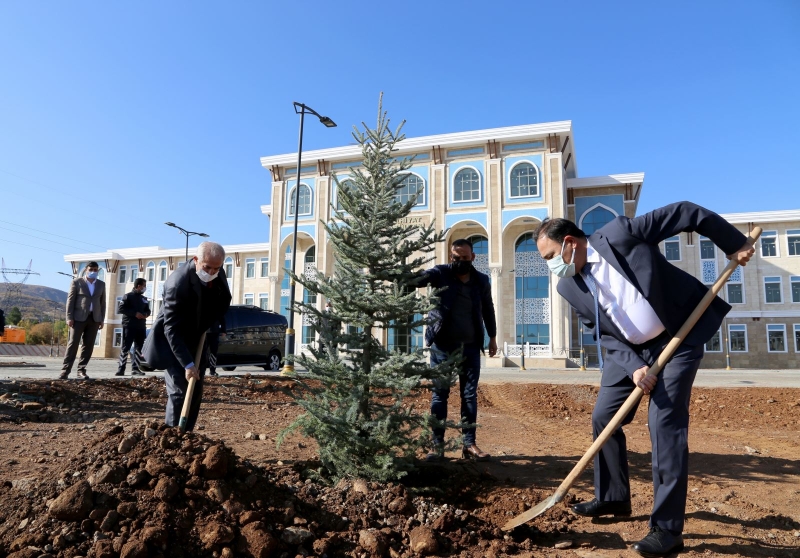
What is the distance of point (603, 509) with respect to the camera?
3207 mm

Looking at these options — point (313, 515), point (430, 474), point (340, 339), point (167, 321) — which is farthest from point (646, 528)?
point (167, 321)

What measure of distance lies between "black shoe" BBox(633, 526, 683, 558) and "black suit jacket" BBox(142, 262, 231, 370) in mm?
3050

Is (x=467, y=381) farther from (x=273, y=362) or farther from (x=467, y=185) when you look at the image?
(x=467, y=185)

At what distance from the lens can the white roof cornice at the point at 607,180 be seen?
31.1 metres

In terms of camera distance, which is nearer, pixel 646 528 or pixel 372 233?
pixel 646 528

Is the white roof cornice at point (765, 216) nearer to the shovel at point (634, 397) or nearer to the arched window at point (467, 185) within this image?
the arched window at point (467, 185)

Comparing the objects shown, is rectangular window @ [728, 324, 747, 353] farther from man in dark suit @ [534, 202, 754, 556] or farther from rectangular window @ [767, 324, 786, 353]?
man in dark suit @ [534, 202, 754, 556]

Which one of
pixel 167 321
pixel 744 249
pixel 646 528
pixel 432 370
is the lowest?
→ pixel 646 528

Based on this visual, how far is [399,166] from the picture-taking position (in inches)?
158

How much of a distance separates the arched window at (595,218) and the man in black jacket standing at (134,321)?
26985 mm

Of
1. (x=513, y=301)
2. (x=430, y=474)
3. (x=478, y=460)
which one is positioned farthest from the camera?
(x=513, y=301)

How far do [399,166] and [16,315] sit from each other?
253ft

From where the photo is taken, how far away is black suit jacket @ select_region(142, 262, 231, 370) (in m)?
3.89

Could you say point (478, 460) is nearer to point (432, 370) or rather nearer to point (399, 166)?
point (432, 370)
